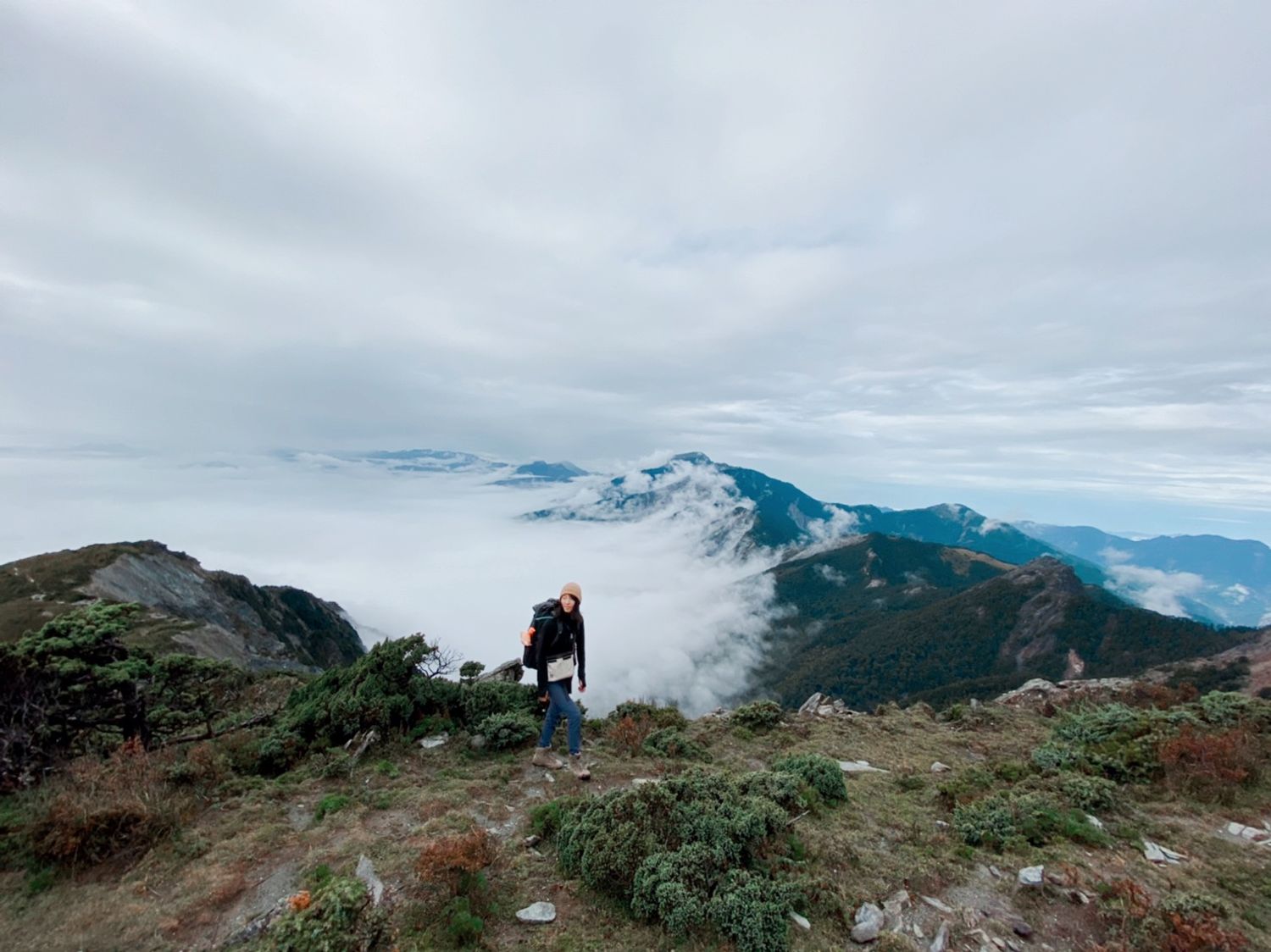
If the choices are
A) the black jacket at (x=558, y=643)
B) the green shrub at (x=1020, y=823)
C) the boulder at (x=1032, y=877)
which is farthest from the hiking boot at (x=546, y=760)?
the boulder at (x=1032, y=877)

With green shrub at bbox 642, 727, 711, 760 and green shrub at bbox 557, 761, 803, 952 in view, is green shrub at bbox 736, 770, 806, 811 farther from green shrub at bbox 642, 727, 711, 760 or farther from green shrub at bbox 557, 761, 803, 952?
green shrub at bbox 642, 727, 711, 760

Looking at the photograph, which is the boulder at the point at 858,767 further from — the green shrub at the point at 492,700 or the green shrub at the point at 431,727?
the green shrub at the point at 431,727

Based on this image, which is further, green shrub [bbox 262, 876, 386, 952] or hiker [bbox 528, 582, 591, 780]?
hiker [bbox 528, 582, 591, 780]

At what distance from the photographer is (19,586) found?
58562 millimetres

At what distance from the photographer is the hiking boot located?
33.1 ft

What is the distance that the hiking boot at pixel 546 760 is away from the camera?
10102 mm

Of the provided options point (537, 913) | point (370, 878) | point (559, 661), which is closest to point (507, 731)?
point (559, 661)

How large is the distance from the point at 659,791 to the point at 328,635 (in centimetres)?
11054

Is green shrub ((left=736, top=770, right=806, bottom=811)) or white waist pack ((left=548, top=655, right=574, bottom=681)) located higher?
white waist pack ((left=548, top=655, right=574, bottom=681))

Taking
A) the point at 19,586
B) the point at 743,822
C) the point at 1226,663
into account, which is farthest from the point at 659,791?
the point at 1226,663

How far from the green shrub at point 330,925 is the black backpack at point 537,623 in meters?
4.41

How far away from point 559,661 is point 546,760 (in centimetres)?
188

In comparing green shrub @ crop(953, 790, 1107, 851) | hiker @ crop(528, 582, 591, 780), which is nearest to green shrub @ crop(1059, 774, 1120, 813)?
green shrub @ crop(953, 790, 1107, 851)

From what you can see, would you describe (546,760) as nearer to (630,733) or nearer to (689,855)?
(630,733)
